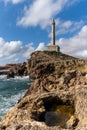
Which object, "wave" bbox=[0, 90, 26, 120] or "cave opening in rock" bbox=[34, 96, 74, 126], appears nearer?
"cave opening in rock" bbox=[34, 96, 74, 126]

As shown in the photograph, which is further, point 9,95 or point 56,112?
point 9,95

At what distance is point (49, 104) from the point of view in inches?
431

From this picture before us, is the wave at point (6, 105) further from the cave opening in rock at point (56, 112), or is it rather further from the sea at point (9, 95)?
the cave opening in rock at point (56, 112)

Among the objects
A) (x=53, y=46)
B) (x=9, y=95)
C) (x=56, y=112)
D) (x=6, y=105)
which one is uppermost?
(x=53, y=46)

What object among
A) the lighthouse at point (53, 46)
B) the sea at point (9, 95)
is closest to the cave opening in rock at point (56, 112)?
the sea at point (9, 95)

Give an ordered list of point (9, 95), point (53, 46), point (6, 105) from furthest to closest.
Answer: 1. point (53, 46)
2. point (9, 95)
3. point (6, 105)

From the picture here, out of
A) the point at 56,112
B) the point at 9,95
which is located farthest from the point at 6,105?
the point at 56,112

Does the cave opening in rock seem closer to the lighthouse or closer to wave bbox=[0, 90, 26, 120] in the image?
wave bbox=[0, 90, 26, 120]

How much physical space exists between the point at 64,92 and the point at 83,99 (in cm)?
117

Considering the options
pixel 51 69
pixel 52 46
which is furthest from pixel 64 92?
pixel 52 46

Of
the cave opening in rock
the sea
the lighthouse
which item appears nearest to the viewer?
the cave opening in rock

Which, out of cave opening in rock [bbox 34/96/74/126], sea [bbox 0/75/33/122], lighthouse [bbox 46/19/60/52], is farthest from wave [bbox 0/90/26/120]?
lighthouse [bbox 46/19/60/52]

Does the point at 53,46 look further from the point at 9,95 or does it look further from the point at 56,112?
the point at 56,112

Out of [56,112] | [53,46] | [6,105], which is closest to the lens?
[56,112]
